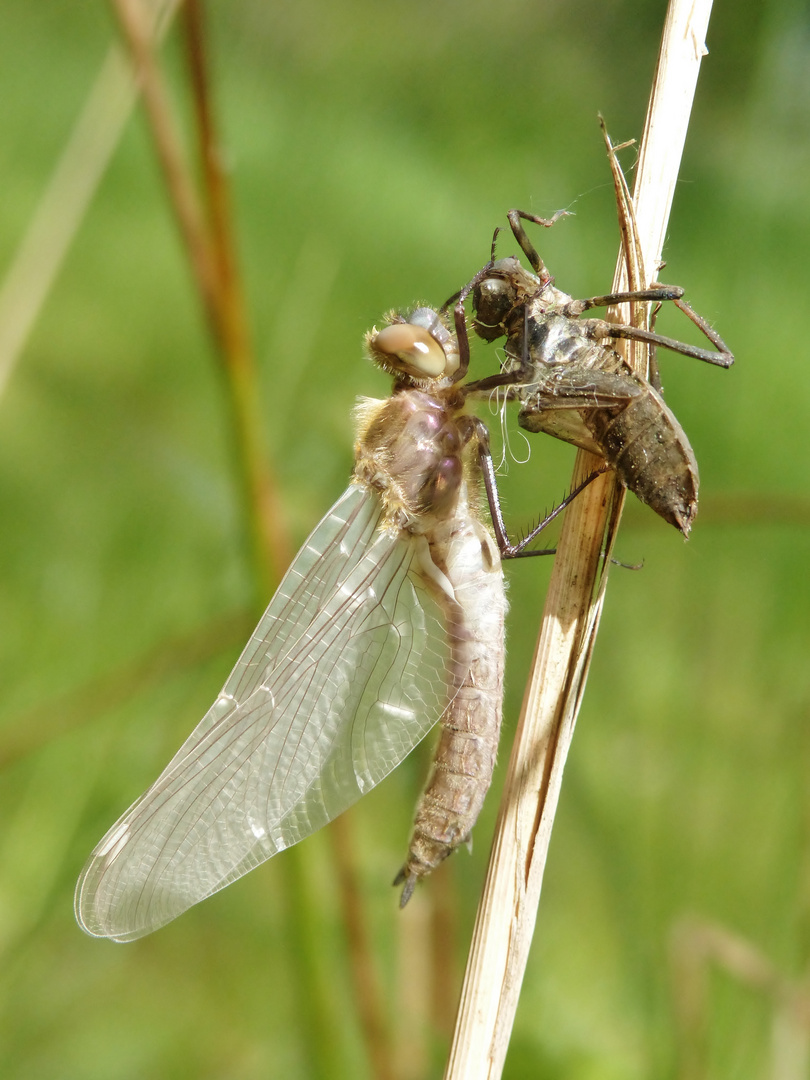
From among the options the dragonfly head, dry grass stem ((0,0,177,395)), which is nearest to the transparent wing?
the dragonfly head

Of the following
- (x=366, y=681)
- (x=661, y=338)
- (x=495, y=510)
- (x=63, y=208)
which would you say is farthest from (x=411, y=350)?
(x=63, y=208)

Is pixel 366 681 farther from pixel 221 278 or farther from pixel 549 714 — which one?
pixel 221 278

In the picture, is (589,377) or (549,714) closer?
(549,714)

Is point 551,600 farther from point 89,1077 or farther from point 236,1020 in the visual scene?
point 89,1077

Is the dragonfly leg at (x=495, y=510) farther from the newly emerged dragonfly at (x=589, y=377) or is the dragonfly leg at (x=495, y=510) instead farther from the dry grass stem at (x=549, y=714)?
the dry grass stem at (x=549, y=714)

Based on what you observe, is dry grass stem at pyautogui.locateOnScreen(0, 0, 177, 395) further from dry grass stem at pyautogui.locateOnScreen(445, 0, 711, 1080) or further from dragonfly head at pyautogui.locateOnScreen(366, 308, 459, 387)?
dry grass stem at pyautogui.locateOnScreen(445, 0, 711, 1080)

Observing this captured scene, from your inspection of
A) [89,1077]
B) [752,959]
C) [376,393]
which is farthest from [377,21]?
[89,1077]

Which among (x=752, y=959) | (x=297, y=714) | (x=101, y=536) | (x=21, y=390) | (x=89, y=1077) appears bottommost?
(x=89, y=1077)
